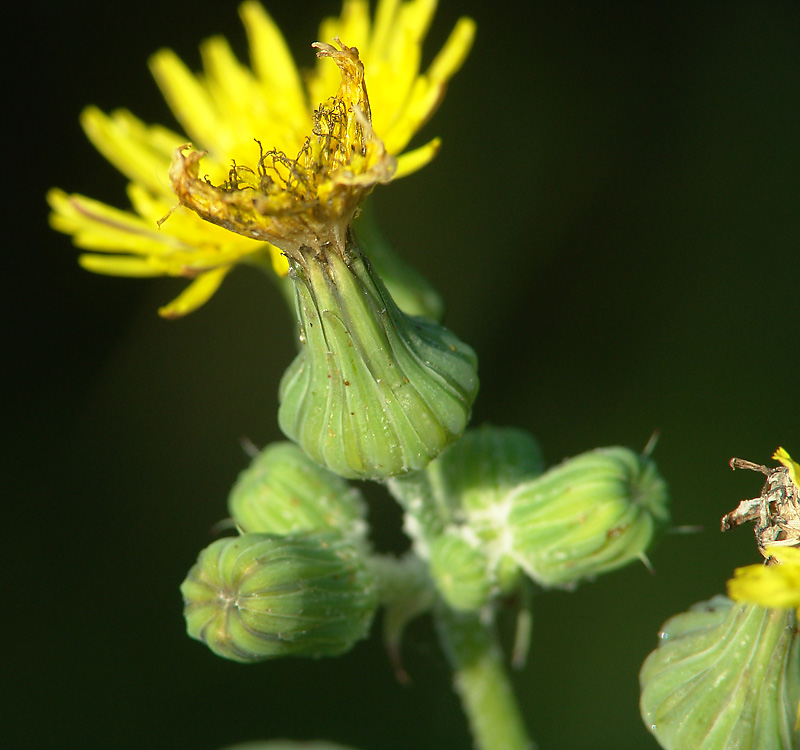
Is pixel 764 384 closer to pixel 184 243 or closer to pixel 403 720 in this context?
pixel 403 720

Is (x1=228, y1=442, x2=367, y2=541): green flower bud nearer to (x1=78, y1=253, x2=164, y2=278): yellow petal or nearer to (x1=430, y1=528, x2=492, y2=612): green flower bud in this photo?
(x1=430, y1=528, x2=492, y2=612): green flower bud

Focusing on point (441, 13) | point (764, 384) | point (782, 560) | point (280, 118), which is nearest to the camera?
point (782, 560)

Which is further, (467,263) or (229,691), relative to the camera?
(467,263)

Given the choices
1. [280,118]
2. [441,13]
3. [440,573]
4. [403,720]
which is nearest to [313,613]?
[440,573]

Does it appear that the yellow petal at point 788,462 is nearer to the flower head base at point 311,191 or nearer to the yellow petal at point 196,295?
the flower head base at point 311,191

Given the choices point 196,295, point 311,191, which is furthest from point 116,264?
point 311,191

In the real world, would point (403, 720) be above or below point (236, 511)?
below
